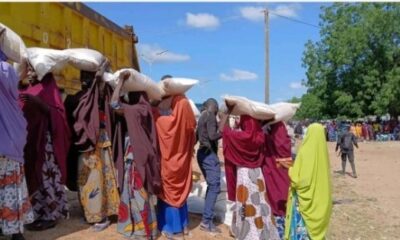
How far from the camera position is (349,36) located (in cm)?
3659

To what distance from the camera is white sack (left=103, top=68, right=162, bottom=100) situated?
16.2ft

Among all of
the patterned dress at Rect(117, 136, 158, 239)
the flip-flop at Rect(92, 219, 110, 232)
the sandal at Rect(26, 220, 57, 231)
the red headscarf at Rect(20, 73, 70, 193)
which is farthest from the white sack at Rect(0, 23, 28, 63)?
the flip-flop at Rect(92, 219, 110, 232)

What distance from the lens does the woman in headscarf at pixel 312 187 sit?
15.9ft

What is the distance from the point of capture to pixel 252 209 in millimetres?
5652

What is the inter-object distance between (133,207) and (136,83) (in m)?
1.25

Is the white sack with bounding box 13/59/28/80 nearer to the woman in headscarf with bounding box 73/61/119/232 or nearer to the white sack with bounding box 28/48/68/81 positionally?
the white sack with bounding box 28/48/68/81

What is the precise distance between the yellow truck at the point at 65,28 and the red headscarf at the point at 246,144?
2.30 metres

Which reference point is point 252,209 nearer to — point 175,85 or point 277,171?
point 277,171

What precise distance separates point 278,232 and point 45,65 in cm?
322

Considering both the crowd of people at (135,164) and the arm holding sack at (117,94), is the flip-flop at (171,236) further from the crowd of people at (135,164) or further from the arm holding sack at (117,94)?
the arm holding sack at (117,94)

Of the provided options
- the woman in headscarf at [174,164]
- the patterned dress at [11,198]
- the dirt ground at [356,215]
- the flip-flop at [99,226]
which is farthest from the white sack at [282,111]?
the patterned dress at [11,198]

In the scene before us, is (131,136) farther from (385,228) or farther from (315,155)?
(385,228)

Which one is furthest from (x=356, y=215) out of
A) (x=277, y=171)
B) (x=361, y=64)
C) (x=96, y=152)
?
(x=361, y=64)

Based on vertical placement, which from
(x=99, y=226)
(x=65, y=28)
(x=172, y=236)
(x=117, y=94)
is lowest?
(x=172, y=236)
